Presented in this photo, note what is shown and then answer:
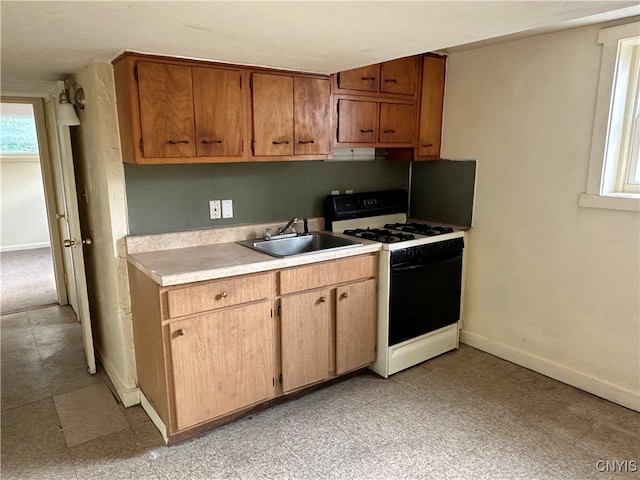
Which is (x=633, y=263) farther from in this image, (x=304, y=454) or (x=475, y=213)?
(x=304, y=454)

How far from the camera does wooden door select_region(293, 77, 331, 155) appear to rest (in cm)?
265

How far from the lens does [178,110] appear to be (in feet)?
7.38

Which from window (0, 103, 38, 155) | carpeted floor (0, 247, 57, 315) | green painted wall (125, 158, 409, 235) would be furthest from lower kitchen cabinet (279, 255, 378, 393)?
window (0, 103, 38, 155)

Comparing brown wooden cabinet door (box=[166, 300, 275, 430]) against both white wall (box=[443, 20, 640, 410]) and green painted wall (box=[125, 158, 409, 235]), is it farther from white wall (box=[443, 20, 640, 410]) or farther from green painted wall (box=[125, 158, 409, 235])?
white wall (box=[443, 20, 640, 410])

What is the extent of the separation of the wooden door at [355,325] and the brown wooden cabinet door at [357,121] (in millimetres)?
971

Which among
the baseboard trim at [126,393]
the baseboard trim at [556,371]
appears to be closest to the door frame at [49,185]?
the baseboard trim at [126,393]

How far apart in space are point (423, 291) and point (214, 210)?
4.84 feet

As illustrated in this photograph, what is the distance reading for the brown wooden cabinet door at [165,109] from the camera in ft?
7.06

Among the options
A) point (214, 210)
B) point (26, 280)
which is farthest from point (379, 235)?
point (26, 280)

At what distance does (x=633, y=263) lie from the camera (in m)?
2.47

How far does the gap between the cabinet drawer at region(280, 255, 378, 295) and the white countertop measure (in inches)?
1.7

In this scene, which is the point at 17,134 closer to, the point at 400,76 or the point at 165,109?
the point at 165,109

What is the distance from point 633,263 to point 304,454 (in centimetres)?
207

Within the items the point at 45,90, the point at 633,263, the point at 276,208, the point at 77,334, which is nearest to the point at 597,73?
the point at 633,263
